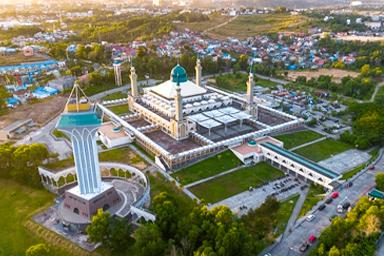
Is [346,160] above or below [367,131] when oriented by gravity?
below

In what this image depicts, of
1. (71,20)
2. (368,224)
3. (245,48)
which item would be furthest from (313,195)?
(71,20)

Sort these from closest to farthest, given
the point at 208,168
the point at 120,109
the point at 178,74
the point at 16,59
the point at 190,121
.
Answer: the point at 208,168, the point at 190,121, the point at 178,74, the point at 120,109, the point at 16,59

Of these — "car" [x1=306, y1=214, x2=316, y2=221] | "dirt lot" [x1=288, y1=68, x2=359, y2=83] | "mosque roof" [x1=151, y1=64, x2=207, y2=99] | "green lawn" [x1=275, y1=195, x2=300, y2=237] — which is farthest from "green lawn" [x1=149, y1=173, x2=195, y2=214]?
"dirt lot" [x1=288, y1=68, x2=359, y2=83]

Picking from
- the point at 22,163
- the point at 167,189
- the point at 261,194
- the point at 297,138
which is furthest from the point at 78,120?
the point at 297,138

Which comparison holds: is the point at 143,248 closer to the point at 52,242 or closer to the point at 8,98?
the point at 52,242

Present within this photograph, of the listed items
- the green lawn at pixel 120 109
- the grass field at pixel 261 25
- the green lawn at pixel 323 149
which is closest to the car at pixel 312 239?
the green lawn at pixel 323 149

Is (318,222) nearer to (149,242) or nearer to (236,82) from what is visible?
(149,242)

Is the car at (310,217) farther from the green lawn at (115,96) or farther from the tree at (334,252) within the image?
the green lawn at (115,96)
